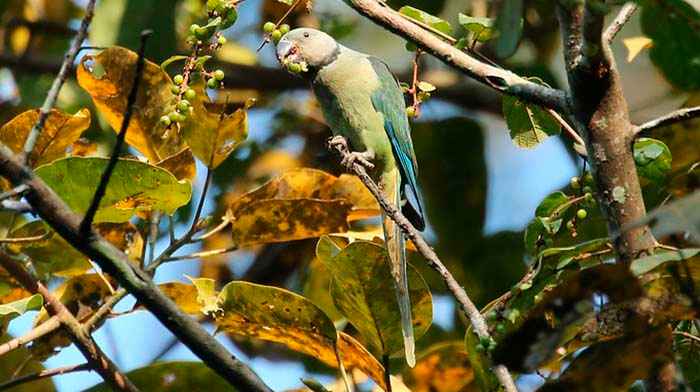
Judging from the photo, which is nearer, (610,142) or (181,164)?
(610,142)

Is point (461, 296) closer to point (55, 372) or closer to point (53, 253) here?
point (55, 372)

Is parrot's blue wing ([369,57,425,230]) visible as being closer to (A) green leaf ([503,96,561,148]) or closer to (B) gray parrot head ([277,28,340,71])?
(B) gray parrot head ([277,28,340,71])

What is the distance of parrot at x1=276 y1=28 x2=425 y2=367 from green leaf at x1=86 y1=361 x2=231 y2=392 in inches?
36.5

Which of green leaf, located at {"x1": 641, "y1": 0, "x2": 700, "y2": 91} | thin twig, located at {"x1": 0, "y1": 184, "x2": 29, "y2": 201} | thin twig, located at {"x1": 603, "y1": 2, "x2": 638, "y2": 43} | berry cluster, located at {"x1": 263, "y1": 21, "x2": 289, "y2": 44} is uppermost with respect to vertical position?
green leaf, located at {"x1": 641, "y1": 0, "x2": 700, "y2": 91}

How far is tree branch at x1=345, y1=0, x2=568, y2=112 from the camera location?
1.45 m

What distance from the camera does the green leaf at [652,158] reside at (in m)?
1.64

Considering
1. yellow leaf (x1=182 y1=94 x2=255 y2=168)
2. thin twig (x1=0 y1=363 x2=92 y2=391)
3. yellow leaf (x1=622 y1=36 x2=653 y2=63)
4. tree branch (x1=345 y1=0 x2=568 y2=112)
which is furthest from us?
yellow leaf (x1=622 y1=36 x2=653 y2=63)

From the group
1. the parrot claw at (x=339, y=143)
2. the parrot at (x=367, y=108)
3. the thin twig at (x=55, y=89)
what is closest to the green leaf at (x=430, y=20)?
the thin twig at (x=55, y=89)

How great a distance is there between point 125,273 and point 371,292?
0.51 meters

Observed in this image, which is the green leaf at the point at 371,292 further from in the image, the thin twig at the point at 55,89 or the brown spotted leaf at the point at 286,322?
the thin twig at the point at 55,89

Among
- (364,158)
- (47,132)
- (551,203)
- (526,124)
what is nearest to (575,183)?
(551,203)

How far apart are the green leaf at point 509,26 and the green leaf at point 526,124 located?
71cm

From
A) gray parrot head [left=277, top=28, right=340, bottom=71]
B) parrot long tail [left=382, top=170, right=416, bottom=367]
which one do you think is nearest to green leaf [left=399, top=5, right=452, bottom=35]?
parrot long tail [left=382, top=170, right=416, bottom=367]

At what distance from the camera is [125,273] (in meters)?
1.27
